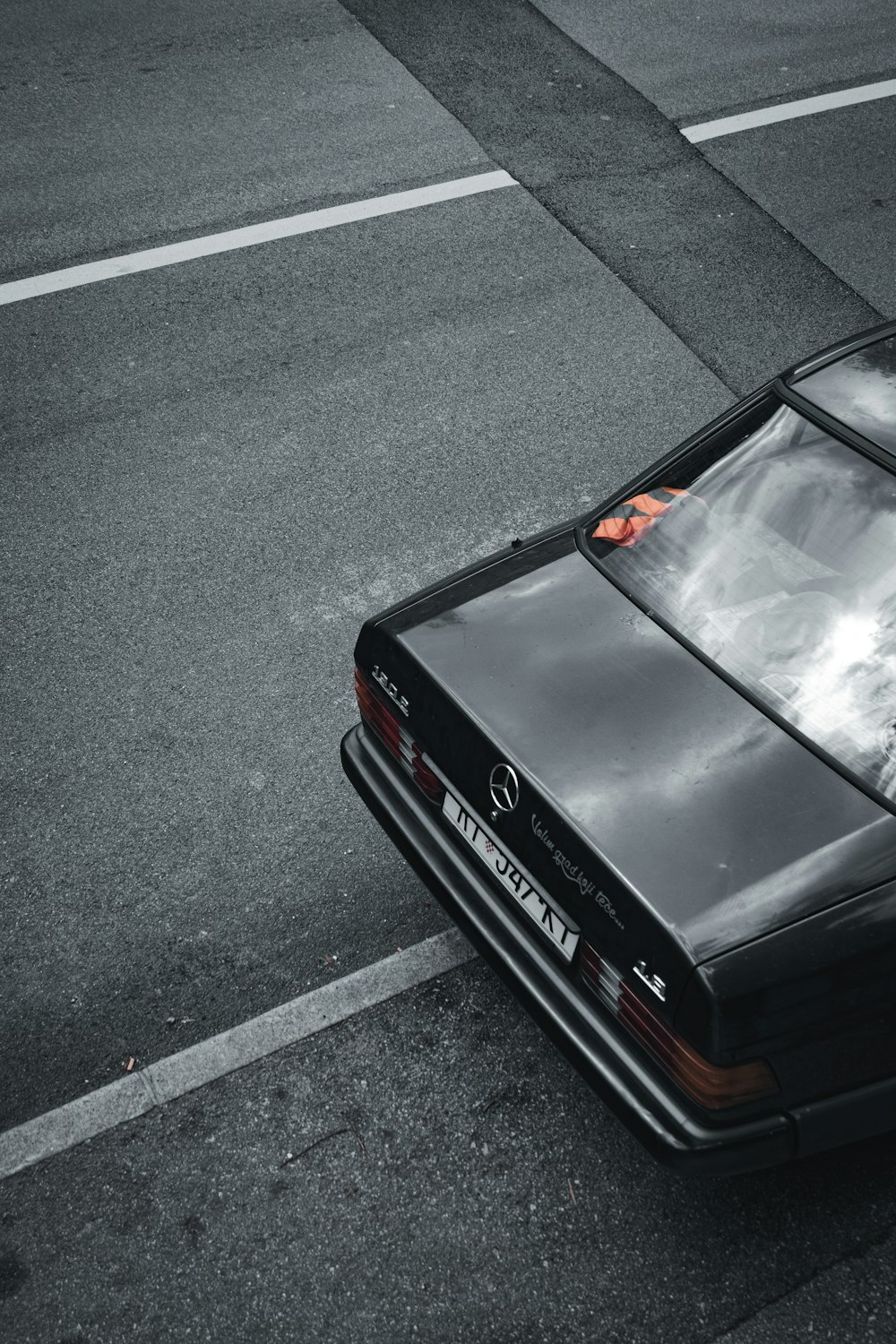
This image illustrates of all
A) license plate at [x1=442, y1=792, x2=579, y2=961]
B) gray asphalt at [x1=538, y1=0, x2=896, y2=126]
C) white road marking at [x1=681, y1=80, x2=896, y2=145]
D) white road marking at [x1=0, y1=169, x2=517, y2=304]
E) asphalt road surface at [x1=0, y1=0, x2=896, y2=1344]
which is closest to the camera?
license plate at [x1=442, y1=792, x2=579, y2=961]

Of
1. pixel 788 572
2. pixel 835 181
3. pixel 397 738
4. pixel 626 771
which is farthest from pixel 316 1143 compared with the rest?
pixel 835 181

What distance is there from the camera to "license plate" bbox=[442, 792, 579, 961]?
121 inches

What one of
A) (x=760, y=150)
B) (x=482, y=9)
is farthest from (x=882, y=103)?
(x=482, y=9)

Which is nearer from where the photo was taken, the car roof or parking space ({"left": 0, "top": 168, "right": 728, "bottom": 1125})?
the car roof

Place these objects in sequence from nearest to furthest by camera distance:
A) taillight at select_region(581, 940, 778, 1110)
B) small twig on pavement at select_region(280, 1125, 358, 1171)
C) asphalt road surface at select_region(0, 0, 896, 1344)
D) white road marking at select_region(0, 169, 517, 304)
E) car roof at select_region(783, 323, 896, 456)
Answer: taillight at select_region(581, 940, 778, 1110) < asphalt road surface at select_region(0, 0, 896, 1344) < small twig on pavement at select_region(280, 1125, 358, 1171) < car roof at select_region(783, 323, 896, 456) < white road marking at select_region(0, 169, 517, 304)

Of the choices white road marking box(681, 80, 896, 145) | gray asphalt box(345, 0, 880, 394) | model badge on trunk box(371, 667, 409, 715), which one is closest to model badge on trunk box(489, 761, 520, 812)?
model badge on trunk box(371, 667, 409, 715)

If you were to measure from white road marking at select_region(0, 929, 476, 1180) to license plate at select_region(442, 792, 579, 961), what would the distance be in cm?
73

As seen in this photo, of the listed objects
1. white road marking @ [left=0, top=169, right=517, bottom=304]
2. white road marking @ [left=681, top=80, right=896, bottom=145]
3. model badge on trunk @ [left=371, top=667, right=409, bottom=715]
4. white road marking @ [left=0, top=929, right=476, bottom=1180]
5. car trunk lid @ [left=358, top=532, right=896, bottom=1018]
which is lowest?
white road marking @ [left=0, top=929, right=476, bottom=1180]

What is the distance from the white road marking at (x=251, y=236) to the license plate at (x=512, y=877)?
475 centimetres

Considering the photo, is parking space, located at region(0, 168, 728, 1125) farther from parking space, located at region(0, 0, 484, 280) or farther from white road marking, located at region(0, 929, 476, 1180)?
parking space, located at region(0, 0, 484, 280)

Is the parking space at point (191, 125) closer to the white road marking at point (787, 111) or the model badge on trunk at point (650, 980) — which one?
the white road marking at point (787, 111)

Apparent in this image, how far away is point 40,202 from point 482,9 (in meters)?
4.43

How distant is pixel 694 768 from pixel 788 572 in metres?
0.75

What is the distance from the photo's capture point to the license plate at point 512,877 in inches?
121
